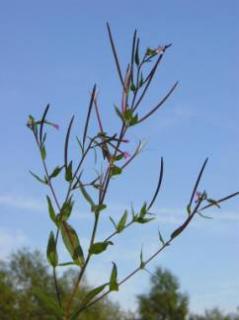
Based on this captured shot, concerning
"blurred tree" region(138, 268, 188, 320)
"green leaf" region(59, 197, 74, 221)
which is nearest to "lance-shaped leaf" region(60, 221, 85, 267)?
"green leaf" region(59, 197, 74, 221)

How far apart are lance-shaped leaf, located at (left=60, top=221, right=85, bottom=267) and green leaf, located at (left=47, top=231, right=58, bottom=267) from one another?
0.13 ft

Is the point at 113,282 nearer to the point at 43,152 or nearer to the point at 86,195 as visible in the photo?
the point at 86,195

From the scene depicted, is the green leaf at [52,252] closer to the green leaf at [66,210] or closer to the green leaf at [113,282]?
the green leaf at [66,210]

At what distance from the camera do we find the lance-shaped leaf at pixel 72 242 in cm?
209

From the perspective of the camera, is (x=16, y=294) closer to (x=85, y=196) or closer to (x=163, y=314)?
(x=163, y=314)

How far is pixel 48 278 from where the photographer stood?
2581 inches

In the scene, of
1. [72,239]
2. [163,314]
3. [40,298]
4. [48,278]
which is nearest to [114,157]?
[72,239]

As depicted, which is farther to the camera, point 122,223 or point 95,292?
point 122,223

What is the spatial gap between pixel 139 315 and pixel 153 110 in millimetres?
85160

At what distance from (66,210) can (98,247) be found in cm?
17

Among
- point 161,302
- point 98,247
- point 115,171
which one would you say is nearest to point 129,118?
point 115,171

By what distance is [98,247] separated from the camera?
6.65 feet

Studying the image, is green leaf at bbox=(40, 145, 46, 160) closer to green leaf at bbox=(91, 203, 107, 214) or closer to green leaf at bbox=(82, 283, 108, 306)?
green leaf at bbox=(91, 203, 107, 214)

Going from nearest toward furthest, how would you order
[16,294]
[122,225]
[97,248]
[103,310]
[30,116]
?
[97,248] < [122,225] < [30,116] < [16,294] < [103,310]
